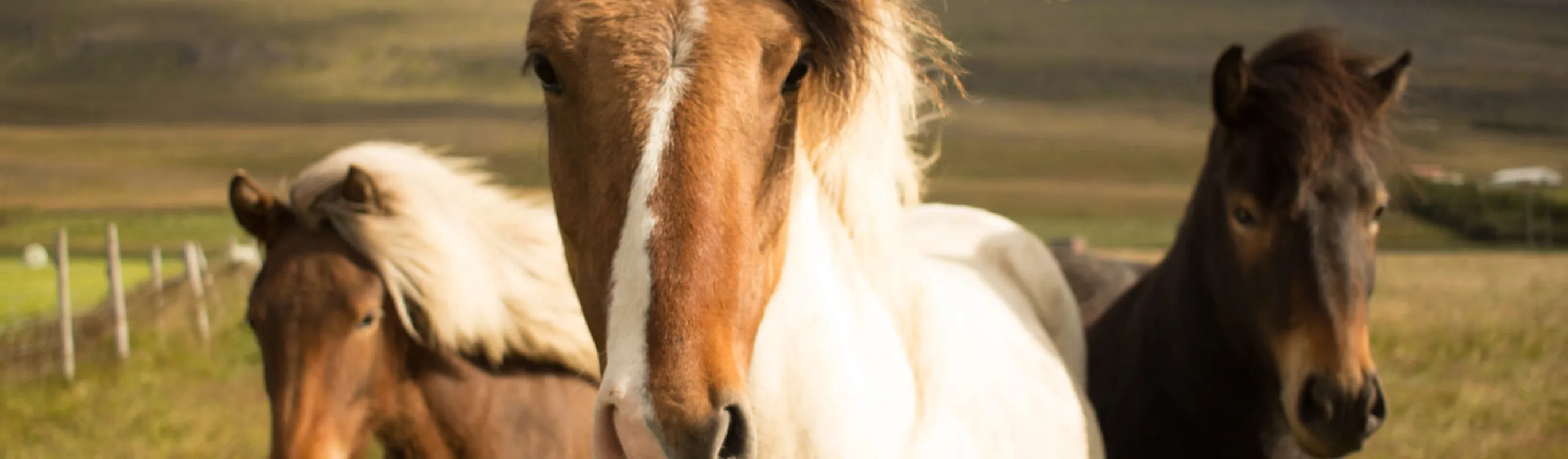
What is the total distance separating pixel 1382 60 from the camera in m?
3.31

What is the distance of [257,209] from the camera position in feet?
10.9

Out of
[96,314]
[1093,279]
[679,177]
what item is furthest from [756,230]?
[96,314]

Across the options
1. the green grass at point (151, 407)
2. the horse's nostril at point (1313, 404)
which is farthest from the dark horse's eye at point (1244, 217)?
the green grass at point (151, 407)

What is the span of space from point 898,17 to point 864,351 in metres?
0.55

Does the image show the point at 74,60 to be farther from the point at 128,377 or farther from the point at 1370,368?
the point at 1370,368

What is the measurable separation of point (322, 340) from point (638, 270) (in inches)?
82.5

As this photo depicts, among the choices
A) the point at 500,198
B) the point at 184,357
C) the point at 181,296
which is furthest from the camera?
the point at 181,296

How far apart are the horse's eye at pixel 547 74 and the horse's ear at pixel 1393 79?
2.51 meters

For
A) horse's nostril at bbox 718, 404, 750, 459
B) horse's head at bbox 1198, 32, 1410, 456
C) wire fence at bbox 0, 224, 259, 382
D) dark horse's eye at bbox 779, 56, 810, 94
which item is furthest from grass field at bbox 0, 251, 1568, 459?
horse's nostril at bbox 718, 404, 750, 459

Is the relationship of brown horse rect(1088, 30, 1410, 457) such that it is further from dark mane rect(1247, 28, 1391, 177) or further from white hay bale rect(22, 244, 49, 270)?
white hay bale rect(22, 244, 49, 270)

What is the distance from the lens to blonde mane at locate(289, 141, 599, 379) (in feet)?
10.7

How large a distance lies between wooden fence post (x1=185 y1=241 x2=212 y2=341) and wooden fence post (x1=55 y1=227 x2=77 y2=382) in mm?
1420

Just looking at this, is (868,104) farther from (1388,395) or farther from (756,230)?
(1388,395)

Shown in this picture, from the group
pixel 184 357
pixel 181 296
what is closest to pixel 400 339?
pixel 184 357
